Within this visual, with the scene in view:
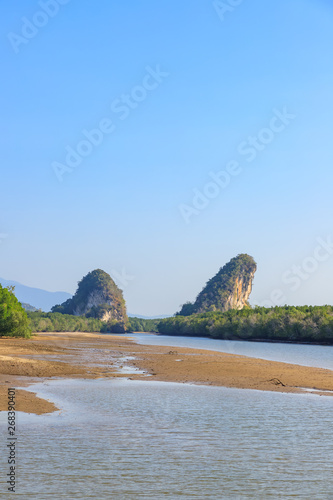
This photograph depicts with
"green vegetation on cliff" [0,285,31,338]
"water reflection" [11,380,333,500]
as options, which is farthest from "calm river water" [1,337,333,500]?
"green vegetation on cliff" [0,285,31,338]

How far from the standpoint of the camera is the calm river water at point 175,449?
7.99 metres

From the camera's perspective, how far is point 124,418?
13398mm

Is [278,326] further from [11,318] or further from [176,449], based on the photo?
[176,449]

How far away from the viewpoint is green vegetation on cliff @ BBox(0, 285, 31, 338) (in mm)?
58281

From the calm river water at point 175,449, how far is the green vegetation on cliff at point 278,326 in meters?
83.3

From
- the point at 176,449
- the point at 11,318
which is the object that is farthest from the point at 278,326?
the point at 176,449

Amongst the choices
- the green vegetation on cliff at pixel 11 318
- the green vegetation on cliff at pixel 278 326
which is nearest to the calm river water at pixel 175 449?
the green vegetation on cliff at pixel 11 318

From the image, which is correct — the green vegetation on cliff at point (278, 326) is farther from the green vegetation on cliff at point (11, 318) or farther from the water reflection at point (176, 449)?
the water reflection at point (176, 449)

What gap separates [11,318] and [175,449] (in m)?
52.4

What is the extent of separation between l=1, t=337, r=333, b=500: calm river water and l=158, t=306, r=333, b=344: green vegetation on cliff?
83349mm

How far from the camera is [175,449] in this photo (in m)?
10.3

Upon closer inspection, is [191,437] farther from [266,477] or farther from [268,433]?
[266,477]

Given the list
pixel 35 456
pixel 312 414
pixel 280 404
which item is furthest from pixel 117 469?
pixel 280 404

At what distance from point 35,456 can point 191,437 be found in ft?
11.6
